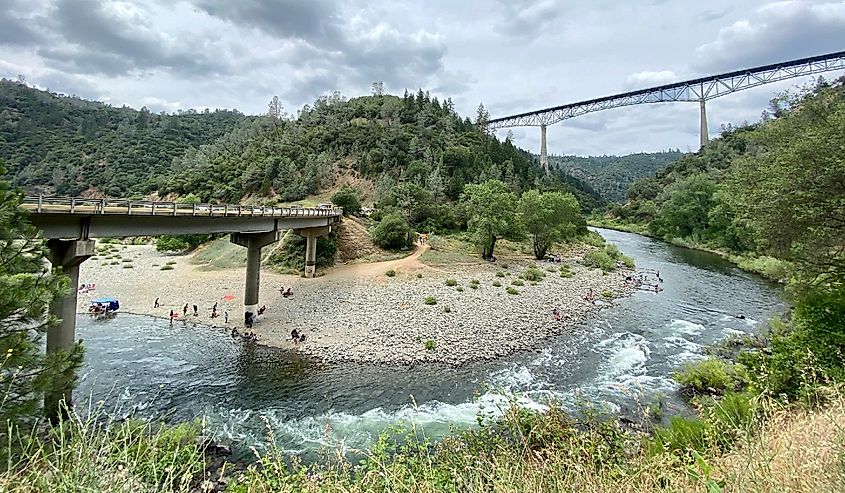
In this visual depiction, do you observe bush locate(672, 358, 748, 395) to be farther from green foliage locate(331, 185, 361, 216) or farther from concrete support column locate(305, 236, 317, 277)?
green foliage locate(331, 185, 361, 216)

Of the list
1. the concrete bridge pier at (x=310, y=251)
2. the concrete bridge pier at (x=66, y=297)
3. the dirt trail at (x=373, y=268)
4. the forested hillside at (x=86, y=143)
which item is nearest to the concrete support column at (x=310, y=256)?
the concrete bridge pier at (x=310, y=251)

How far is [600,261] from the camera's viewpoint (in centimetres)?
4294

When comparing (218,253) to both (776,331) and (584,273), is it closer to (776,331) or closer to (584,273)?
(584,273)

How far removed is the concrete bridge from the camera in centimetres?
1388

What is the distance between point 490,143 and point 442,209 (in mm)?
41512

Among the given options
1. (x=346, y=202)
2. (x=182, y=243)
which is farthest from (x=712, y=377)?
(x=182, y=243)

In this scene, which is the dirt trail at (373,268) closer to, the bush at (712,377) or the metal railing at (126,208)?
the metal railing at (126,208)

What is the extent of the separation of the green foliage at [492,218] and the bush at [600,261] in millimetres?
7901

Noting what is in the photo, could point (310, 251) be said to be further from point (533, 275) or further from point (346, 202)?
point (533, 275)

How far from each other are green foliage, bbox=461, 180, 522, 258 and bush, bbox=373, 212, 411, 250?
7197mm

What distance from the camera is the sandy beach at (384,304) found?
815 inches

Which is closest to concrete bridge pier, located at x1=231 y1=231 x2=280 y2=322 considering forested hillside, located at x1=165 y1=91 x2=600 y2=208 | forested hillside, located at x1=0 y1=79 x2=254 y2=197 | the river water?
the river water

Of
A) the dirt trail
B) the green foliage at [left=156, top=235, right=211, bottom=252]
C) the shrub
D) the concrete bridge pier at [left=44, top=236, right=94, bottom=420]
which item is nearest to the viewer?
the concrete bridge pier at [left=44, top=236, right=94, bottom=420]

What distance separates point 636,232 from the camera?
85.4m
